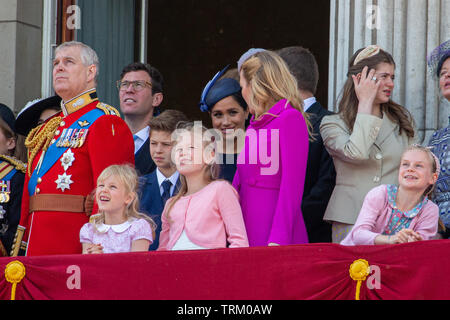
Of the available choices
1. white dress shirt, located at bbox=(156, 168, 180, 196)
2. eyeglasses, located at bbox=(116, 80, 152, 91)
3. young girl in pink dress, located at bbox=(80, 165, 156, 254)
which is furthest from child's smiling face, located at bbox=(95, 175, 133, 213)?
eyeglasses, located at bbox=(116, 80, 152, 91)

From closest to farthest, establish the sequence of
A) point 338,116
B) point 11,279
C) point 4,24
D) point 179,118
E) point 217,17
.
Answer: point 11,279
point 338,116
point 179,118
point 4,24
point 217,17

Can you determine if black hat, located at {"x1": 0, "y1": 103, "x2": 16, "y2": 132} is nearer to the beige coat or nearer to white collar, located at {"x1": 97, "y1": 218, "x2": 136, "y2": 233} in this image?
white collar, located at {"x1": 97, "y1": 218, "x2": 136, "y2": 233}

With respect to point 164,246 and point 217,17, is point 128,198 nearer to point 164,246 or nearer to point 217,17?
point 164,246

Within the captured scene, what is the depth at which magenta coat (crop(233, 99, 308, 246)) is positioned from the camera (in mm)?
5070

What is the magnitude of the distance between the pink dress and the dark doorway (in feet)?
19.5

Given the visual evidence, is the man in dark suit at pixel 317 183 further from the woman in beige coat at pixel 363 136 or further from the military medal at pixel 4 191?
the military medal at pixel 4 191

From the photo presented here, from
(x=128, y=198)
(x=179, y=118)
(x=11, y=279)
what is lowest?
(x=11, y=279)

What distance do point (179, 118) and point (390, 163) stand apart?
1.38m

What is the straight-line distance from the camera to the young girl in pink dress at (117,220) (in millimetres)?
5367

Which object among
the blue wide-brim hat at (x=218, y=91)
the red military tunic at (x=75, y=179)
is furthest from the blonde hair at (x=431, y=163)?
the red military tunic at (x=75, y=179)

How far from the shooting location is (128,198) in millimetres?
5512

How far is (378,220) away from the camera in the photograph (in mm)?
4977

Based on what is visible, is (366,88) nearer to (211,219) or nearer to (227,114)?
(227,114)

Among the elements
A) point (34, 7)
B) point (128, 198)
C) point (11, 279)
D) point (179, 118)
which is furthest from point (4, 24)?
point (11, 279)
